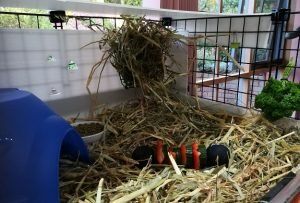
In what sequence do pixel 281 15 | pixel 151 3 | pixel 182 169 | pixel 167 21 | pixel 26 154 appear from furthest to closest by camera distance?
Result: pixel 151 3 < pixel 167 21 < pixel 281 15 < pixel 182 169 < pixel 26 154

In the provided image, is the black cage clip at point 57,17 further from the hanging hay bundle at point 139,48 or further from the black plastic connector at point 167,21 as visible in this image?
the black plastic connector at point 167,21

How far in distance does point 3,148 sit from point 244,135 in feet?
2.37

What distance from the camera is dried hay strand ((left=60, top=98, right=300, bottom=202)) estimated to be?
2.00ft

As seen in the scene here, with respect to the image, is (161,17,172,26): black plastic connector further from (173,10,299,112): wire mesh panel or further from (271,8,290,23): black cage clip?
(271,8,290,23): black cage clip

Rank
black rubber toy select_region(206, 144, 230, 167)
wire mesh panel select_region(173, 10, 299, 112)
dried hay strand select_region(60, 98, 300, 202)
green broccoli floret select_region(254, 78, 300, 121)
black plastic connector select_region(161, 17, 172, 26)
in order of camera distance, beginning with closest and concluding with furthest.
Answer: dried hay strand select_region(60, 98, 300, 202) < black rubber toy select_region(206, 144, 230, 167) < green broccoli floret select_region(254, 78, 300, 121) < wire mesh panel select_region(173, 10, 299, 112) < black plastic connector select_region(161, 17, 172, 26)

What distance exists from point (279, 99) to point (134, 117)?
0.56m

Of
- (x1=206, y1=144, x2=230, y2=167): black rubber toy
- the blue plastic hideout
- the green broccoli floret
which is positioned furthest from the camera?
the green broccoli floret

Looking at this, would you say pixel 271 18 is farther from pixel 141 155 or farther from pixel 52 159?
pixel 52 159

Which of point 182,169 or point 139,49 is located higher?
point 139,49

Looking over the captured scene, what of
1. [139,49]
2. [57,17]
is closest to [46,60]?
[57,17]

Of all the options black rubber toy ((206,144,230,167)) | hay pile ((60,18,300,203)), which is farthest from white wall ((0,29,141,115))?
black rubber toy ((206,144,230,167))

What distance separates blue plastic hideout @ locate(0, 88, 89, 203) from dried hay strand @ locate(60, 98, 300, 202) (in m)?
0.14

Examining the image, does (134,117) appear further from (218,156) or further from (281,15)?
(281,15)

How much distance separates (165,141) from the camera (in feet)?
2.83
